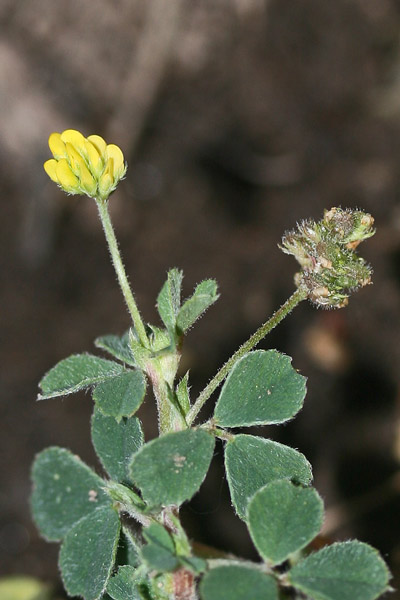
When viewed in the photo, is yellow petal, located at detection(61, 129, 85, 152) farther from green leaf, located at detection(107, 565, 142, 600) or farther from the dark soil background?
the dark soil background

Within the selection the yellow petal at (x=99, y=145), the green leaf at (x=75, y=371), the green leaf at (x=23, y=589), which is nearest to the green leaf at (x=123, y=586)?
the green leaf at (x=75, y=371)

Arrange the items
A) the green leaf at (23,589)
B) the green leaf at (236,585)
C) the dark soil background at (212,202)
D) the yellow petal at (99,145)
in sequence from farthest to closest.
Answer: the dark soil background at (212,202) < the green leaf at (23,589) < the yellow petal at (99,145) < the green leaf at (236,585)

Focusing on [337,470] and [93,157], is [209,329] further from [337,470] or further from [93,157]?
[93,157]

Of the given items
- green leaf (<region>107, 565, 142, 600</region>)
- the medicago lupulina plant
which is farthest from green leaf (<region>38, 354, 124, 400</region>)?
green leaf (<region>107, 565, 142, 600</region>)

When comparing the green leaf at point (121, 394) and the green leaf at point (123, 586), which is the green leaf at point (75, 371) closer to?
the green leaf at point (121, 394)

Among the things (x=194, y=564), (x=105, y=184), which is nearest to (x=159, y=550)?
(x=194, y=564)

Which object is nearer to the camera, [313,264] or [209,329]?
[313,264]

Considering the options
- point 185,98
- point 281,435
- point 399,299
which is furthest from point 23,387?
point 185,98
